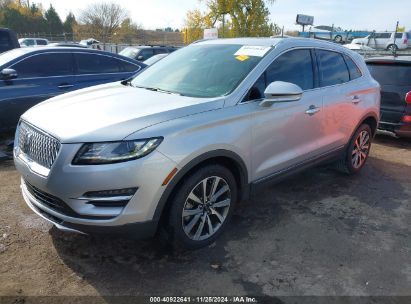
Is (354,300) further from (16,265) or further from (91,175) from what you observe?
(16,265)

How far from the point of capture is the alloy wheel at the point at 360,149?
5.22 m

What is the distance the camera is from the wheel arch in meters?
2.84

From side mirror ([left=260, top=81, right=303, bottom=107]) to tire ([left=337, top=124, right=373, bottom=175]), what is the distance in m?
2.01

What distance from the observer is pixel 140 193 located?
2.69 m

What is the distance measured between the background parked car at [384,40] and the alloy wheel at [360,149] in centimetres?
3236

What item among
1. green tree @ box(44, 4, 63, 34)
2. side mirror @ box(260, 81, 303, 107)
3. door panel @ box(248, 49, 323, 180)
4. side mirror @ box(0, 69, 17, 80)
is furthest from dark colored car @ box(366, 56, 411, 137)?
green tree @ box(44, 4, 63, 34)

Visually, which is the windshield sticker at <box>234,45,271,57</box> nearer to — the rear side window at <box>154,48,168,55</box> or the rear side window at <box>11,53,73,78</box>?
the rear side window at <box>11,53,73,78</box>

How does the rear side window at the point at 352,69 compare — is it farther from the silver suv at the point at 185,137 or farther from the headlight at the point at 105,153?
the headlight at the point at 105,153

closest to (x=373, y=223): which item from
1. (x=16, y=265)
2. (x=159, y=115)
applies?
(x=159, y=115)

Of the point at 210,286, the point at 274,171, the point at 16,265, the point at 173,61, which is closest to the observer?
the point at 210,286

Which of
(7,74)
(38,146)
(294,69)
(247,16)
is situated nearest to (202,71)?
(294,69)

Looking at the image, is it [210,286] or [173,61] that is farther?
[173,61]

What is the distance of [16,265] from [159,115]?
167 cm

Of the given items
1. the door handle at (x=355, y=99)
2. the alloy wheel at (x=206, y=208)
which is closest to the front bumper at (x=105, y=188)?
the alloy wheel at (x=206, y=208)
